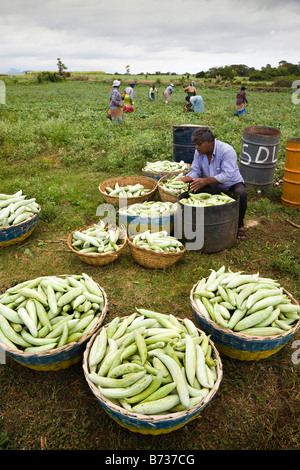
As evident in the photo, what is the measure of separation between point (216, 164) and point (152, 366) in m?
3.63

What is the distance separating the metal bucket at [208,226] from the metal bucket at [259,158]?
2621 mm

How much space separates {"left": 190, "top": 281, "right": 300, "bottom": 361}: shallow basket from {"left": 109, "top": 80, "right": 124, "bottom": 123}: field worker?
481 inches

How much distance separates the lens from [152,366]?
2.48m

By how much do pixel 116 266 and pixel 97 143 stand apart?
7.07 meters

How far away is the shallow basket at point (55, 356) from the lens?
266 centimetres

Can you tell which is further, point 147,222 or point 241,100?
point 241,100

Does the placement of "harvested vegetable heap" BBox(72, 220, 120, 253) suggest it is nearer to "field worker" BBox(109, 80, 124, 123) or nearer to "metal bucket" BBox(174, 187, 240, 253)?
"metal bucket" BBox(174, 187, 240, 253)

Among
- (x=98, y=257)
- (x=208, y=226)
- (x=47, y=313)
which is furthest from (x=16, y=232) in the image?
(x=208, y=226)

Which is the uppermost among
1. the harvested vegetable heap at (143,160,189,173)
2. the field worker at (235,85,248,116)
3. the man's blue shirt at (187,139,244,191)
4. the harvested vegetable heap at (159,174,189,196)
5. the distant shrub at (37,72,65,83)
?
the distant shrub at (37,72,65,83)

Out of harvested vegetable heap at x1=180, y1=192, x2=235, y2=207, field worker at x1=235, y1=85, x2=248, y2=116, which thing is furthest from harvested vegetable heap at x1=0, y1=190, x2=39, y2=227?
field worker at x1=235, y1=85, x2=248, y2=116

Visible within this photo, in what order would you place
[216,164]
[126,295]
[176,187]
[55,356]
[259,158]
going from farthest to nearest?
[259,158] < [176,187] < [216,164] < [126,295] < [55,356]

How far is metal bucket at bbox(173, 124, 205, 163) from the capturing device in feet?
24.0

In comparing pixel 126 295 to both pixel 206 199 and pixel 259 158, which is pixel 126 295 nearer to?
pixel 206 199
